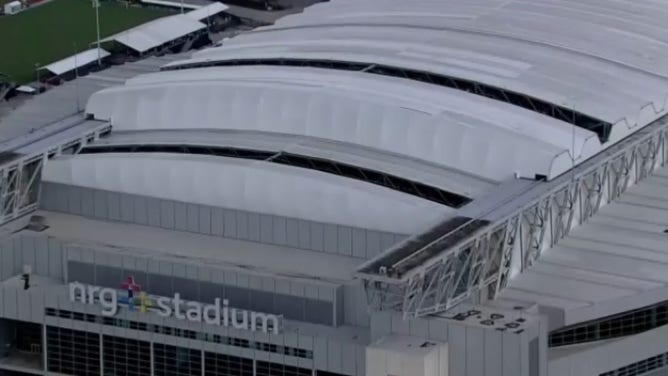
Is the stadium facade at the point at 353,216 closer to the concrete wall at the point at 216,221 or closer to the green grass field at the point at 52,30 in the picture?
the concrete wall at the point at 216,221

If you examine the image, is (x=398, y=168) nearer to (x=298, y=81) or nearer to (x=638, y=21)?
(x=298, y=81)

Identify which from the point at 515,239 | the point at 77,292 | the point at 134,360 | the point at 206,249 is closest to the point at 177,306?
the point at 134,360

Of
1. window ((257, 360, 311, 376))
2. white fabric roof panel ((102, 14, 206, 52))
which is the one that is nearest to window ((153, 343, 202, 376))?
window ((257, 360, 311, 376))

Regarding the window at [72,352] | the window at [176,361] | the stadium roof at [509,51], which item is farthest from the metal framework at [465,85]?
the window at [72,352]

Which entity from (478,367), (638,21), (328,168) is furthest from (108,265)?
(638,21)

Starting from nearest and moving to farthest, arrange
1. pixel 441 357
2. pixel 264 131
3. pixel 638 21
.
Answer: pixel 441 357 < pixel 264 131 < pixel 638 21

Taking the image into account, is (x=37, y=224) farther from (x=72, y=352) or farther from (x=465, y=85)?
(x=465, y=85)

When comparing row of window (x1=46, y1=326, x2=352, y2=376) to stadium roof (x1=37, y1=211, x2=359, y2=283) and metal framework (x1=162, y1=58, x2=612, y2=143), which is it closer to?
stadium roof (x1=37, y1=211, x2=359, y2=283)
